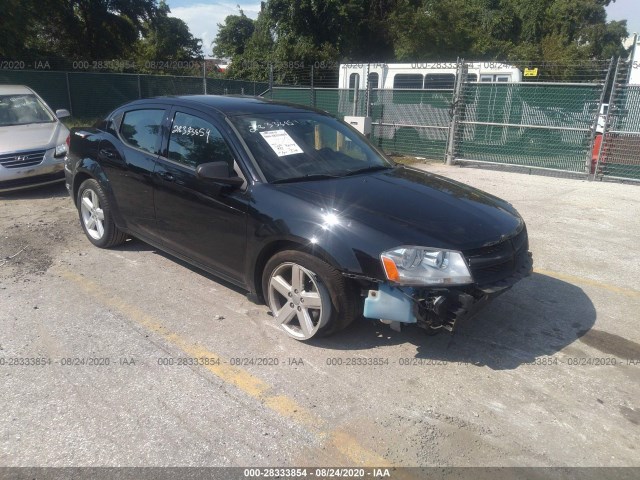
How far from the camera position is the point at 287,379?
3.29m

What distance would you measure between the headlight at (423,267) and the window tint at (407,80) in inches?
493

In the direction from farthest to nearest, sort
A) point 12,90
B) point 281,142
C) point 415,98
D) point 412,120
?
point 412,120, point 415,98, point 12,90, point 281,142

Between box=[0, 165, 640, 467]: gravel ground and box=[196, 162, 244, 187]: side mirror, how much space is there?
1088mm

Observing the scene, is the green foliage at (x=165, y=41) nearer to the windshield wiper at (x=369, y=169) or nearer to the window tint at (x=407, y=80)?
the window tint at (x=407, y=80)

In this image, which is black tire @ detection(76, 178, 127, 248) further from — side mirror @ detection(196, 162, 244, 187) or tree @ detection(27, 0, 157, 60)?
tree @ detection(27, 0, 157, 60)

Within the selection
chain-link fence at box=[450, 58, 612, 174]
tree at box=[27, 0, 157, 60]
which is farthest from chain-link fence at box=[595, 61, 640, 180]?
tree at box=[27, 0, 157, 60]

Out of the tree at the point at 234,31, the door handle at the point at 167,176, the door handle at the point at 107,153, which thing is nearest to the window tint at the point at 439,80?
the door handle at the point at 107,153

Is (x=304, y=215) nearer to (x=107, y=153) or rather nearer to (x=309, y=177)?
(x=309, y=177)

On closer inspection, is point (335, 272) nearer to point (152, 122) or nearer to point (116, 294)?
point (116, 294)

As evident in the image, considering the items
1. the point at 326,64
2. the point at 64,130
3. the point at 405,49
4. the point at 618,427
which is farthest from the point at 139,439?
the point at 405,49

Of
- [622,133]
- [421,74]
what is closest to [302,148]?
[622,133]

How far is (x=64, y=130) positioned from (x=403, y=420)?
7895mm

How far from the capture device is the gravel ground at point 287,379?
2.69m

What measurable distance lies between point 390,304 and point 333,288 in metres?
0.39
